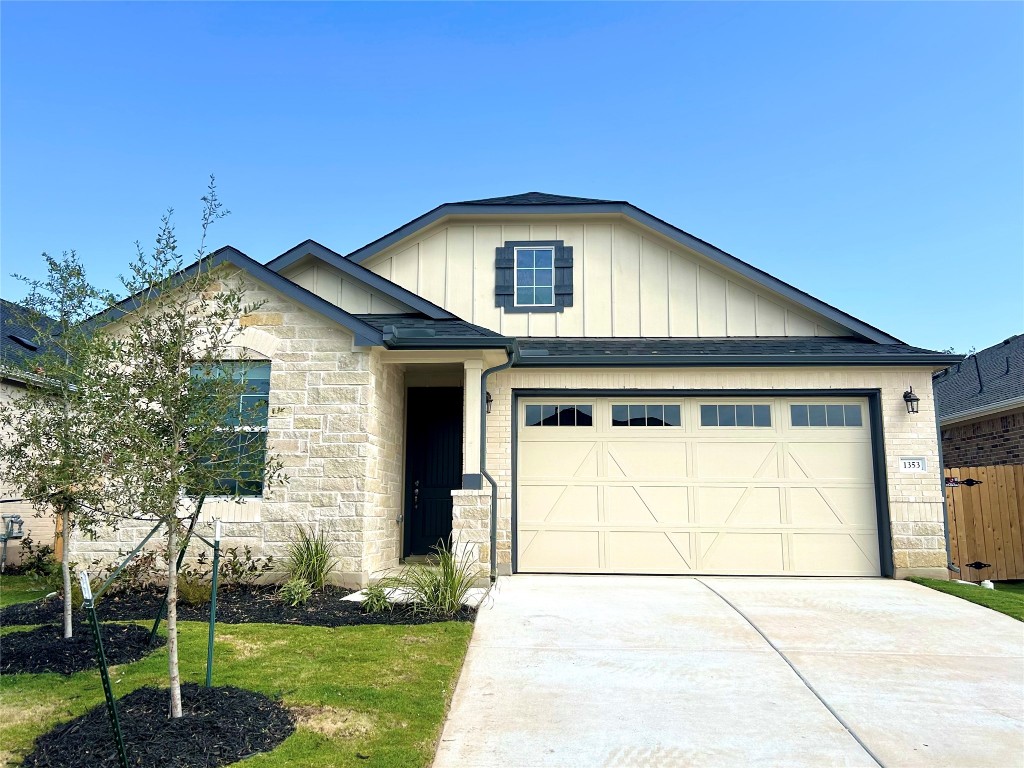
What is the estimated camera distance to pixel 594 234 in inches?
444

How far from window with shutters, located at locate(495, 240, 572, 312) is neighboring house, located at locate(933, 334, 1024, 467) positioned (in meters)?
6.03

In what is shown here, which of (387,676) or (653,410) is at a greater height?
(653,410)

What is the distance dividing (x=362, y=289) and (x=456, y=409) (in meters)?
2.33

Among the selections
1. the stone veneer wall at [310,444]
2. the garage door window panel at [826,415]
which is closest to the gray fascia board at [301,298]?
the stone veneer wall at [310,444]

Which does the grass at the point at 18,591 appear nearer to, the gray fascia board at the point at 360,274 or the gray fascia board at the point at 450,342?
the gray fascia board at the point at 450,342

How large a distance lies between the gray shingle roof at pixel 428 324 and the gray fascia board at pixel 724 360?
0.91 metres

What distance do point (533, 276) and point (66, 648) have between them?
7790mm

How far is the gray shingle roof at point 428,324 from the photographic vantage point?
876 centimetres

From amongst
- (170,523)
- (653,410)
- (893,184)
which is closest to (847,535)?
(653,410)

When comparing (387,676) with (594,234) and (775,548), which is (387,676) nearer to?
(775,548)

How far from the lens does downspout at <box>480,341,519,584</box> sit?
8883 millimetres

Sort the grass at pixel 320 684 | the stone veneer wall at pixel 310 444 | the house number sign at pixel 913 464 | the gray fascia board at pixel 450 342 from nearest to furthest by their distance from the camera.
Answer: the grass at pixel 320 684
the stone veneer wall at pixel 310 444
the gray fascia board at pixel 450 342
the house number sign at pixel 913 464

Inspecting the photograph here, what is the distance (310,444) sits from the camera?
8.24m

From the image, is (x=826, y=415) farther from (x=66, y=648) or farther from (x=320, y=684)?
(x=66, y=648)
